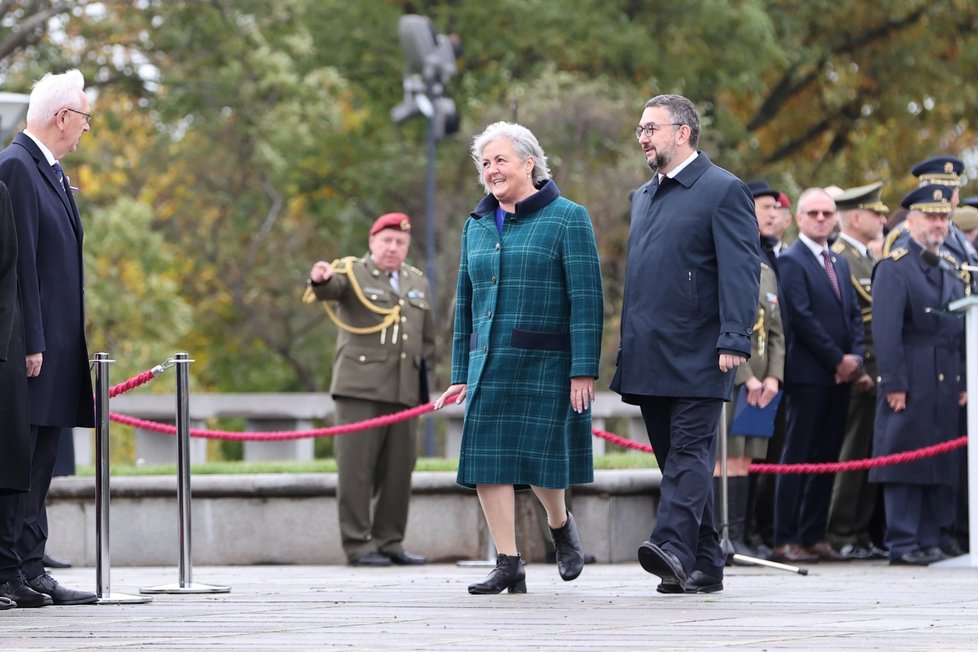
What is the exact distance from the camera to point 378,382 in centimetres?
1228

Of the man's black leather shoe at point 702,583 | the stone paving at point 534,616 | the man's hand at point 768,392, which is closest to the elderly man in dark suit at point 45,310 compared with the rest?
the stone paving at point 534,616

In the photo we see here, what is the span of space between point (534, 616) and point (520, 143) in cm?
220

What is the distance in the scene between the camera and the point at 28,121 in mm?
8812

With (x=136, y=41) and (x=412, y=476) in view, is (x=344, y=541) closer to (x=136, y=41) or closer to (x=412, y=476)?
(x=412, y=476)

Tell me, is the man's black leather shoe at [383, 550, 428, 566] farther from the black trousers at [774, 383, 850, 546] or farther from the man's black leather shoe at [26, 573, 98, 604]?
the man's black leather shoe at [26, 573, 98, 604]

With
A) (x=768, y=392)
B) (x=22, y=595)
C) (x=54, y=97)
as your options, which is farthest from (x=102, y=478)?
(x=768, y=392)

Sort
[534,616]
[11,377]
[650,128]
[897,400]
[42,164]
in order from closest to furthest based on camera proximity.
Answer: [534,616] → [11,377] → [42,164] → [650,128] → [897,400]

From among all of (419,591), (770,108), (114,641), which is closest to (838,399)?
(419,591)

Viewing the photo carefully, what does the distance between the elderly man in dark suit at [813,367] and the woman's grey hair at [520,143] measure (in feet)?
11.5

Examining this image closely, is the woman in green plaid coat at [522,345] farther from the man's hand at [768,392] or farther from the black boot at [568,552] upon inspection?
the man's hand at [768,392]

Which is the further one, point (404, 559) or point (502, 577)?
point (404, 559)

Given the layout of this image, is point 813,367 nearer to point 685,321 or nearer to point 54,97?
point 685,321

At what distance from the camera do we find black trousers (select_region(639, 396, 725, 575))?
8.77 metres

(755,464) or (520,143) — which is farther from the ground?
(520,143)
